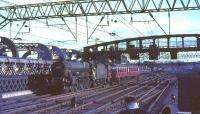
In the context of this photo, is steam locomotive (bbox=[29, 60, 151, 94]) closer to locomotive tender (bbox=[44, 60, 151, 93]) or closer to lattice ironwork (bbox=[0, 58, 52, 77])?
locomotive tender (bbox=[44, 60, 151, 93])

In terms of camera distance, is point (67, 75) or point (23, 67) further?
point (23, 67)

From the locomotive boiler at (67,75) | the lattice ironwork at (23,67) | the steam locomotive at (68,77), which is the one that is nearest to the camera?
the lattice ironwork at (23,67)

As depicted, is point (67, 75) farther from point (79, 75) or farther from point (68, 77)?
point (79, 75)

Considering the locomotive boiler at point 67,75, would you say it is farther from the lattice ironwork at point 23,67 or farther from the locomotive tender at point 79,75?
the lattice ironwork at point 23,67

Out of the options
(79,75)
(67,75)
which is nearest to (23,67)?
(67,75)

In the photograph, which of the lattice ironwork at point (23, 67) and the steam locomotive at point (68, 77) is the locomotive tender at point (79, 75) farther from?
the lattice ironwork at point (23, 67)

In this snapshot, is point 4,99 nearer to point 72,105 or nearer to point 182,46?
point 72,105

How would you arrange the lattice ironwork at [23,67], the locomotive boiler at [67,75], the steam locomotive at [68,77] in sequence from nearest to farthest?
the lattice ironwork at [23,67] < the locomotive boiler at [67,75] < the steam locomotive at [68,77]

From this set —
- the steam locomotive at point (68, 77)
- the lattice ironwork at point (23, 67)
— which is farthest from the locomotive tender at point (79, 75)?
the lattice ironwork at point (23, 67)

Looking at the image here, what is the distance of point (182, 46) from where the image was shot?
5191 centimetres

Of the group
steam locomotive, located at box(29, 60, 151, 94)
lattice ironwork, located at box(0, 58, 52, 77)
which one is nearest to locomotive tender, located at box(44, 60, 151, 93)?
steam locomotive, located at box(29, 60, 151, 94)

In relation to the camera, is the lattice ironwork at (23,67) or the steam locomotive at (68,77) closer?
the lattice ironwork at (23,67)

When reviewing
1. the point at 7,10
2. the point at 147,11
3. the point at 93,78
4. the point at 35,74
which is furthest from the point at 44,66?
the point at 147,11

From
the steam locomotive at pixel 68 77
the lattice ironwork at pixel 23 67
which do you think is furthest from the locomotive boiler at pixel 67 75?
the lattice ironwork at pixel 23 67
